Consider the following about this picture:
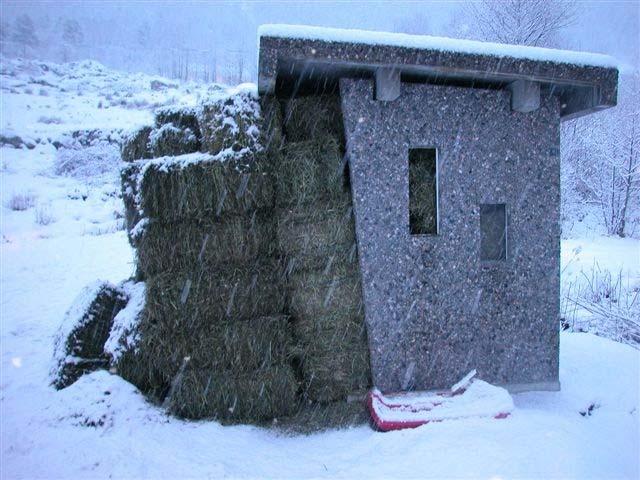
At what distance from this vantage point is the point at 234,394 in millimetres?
3803

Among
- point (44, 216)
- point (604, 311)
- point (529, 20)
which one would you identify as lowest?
point (604, 311)

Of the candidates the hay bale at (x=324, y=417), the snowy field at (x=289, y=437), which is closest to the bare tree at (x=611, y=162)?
the snowy field at (x=289, y=437)

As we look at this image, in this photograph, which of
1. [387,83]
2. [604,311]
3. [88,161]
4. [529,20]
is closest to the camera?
[387,83]

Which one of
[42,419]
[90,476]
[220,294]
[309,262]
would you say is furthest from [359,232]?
[42,419]

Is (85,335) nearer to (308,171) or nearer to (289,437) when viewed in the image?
(289,437)

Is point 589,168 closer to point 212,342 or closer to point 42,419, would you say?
point 212,342

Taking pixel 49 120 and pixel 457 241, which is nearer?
pixel 457 241

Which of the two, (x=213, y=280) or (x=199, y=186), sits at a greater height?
(x=199, y=186)

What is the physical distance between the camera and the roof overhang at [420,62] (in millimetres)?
3348

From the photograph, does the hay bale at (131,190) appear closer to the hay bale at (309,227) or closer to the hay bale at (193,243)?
the hay bale at (193,243)

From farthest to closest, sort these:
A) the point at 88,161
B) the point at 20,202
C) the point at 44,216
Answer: the point at 88,161 → the point at 20,202 → the point at 44,216

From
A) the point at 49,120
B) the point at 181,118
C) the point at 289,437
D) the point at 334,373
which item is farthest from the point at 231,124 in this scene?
the point at 49,120

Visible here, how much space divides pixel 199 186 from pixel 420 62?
2.22 metres

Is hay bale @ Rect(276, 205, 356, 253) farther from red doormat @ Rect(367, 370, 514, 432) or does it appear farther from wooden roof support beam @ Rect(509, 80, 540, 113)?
wooden roof support beam @ Rect(509, 80, 540, 113)
